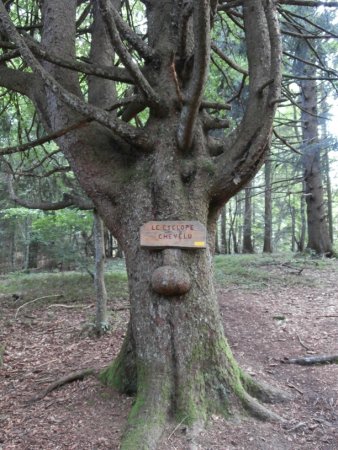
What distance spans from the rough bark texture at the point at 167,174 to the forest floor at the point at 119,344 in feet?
0.70

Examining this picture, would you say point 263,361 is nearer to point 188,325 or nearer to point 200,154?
point 188,325

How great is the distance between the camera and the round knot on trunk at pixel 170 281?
2.87 meters

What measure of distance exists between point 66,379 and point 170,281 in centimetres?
168

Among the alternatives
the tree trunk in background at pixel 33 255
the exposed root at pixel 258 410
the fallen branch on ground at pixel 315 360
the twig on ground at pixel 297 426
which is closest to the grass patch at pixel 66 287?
the fallen branch on ground at pixel 315 360

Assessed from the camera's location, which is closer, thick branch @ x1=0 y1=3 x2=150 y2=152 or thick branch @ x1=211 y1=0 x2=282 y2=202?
thick branch @ x1=0 y1=3 x2=150 y2=152

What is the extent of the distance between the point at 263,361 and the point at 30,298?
5.06 meters

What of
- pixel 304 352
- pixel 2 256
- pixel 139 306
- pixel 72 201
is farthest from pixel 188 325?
pixel 2 256

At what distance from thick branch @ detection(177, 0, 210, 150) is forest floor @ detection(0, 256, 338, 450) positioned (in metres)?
2.24

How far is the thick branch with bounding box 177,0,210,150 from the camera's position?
240cm

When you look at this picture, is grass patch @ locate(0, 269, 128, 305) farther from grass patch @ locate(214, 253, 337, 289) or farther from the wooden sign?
the wooden sign

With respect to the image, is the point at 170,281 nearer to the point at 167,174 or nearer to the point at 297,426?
the point at 167,174

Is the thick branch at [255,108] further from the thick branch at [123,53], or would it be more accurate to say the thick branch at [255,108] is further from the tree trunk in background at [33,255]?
the tree trunk in background at [33,255]

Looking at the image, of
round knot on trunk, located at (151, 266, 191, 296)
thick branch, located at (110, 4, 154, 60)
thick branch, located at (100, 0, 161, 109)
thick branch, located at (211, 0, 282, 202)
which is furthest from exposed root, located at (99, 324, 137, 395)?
thick branch, located at (110, 4, 154, 60)

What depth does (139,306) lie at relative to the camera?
3.04m
